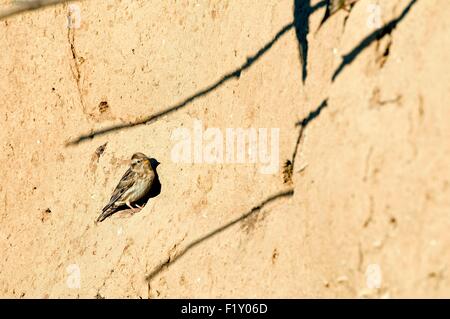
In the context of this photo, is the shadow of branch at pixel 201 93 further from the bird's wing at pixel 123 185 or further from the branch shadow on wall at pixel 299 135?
the branch shadow on wall at pixel 299 135

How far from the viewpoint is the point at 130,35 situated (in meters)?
7.97

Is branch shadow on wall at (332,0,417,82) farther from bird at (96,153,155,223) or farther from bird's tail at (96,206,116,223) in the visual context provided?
bird's tail at (96,206,116,223)

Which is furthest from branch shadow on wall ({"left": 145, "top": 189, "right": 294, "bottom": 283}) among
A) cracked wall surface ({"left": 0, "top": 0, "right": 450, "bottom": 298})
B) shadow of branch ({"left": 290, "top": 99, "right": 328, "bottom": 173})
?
shadow of branch ({"left": 290, "top": 99, "right": 328, "bottom": 173})

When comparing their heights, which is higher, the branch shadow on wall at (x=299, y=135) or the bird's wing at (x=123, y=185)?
the bird's wing at (x=123, y=185)

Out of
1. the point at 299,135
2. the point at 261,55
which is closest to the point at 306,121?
the point at 299,135

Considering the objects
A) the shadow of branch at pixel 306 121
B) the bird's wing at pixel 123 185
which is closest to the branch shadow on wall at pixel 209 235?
the shadow of branch at pixel 306 121

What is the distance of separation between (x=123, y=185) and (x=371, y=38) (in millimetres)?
2889

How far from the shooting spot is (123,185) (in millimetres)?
7969

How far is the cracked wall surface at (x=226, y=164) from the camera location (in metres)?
5.40

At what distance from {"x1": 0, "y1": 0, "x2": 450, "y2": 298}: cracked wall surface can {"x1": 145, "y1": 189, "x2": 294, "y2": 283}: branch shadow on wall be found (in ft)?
0.05

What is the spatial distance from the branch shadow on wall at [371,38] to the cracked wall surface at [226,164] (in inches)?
0.5

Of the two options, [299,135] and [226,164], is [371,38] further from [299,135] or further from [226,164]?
[226,164]

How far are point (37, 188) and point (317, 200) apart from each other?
3.17m

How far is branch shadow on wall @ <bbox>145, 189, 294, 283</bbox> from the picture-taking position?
6.31 metres
